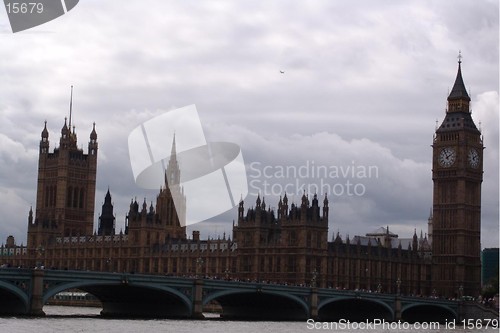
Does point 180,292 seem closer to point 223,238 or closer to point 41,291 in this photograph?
point 41,291

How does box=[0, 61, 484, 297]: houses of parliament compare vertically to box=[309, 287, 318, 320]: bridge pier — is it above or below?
above

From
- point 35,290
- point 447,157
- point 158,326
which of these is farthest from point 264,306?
point 447,157

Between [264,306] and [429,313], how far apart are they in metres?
23.6

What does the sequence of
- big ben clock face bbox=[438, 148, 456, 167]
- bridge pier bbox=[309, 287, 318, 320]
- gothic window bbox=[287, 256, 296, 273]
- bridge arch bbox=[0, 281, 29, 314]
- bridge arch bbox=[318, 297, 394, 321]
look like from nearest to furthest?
1. bridge arch bbox=[0, 281, 29, 314]
2. bridge pier bbox=[309, 287, 318, 320]
3. bridge arch bbox=[318, 297, 394, 321]
4. gothic window bbox=[287, 256, 296, 273]
5. big ben clock face bbox=[438, 148, 456, 167]

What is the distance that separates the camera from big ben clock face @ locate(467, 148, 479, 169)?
524 feet

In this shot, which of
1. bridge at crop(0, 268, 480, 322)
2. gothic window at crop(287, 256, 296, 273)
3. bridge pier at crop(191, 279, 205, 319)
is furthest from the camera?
gothic window at crop(287, 256, 296, 273)

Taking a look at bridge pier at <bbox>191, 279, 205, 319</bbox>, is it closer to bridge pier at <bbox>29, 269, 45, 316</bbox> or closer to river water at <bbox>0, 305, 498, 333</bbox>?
river water at <bbox>0, 305, 498, 333</bbox>

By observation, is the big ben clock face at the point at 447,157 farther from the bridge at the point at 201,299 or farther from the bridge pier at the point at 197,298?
the bridge pier at the point at 197,298

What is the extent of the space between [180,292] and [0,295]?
15.6 m

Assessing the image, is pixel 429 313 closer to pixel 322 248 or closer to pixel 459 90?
pixel 322 248

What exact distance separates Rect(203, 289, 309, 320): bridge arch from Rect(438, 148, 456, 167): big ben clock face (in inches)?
2197

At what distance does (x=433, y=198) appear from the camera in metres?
162

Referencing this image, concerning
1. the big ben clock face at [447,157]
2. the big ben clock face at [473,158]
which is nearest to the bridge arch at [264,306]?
the big ben clock face at [447,157]

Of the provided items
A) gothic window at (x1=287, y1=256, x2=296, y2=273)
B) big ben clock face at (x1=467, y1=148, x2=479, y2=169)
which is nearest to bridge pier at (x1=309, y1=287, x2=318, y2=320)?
gothic window at (x1=287, y1=256, x2=296, y2=273)
